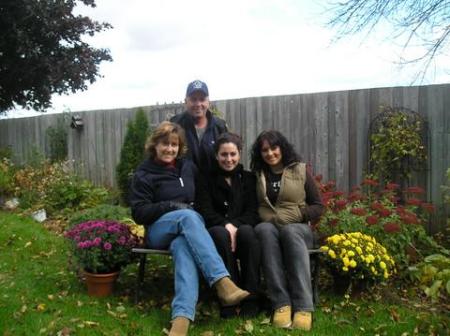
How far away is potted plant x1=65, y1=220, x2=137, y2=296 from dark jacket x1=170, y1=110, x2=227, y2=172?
891mm

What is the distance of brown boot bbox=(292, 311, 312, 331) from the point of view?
3303 millimetres

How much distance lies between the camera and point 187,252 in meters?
3.46

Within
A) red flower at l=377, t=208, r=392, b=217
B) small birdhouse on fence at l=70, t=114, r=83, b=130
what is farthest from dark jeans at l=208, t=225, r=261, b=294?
small birdhouse on fence at l=70, t=114, r=83, b=130

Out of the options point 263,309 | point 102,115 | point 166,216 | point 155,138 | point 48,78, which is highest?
point 48,78

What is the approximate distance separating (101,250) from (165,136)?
3.52 feet

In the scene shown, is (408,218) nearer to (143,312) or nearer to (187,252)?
(187,252)

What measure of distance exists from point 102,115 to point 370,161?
5.59 m

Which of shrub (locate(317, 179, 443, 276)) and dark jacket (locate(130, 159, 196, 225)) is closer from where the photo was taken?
dark jacket (locate(130, 159, 196, 225))

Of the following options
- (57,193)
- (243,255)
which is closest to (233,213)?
(243,255)

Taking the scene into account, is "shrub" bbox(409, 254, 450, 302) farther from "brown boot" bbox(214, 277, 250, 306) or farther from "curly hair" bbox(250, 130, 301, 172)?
"curly hair" bbox(250, 130, 301, 172)

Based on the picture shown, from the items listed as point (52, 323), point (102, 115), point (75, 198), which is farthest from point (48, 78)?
point (52, 323)

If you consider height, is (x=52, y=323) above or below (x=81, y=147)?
below

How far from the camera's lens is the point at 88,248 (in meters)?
3.82

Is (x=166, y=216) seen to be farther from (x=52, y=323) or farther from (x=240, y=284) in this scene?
(x=52, y=323)
